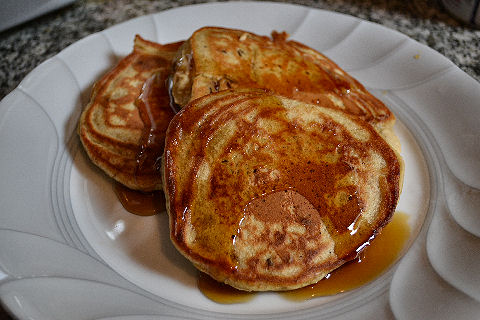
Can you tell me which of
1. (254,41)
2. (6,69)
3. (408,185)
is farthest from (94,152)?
(408,185)

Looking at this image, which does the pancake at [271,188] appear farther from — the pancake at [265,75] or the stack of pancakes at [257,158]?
the pancake at [265,75]

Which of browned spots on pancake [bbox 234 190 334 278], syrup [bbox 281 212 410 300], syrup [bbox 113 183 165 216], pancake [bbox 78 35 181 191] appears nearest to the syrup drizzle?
pancake [bbox 78 35 181 191]

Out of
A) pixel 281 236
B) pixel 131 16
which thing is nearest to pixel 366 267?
pixel 281 236

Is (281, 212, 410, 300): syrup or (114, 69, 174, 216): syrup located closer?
(281, 212, 410, 300): syrup

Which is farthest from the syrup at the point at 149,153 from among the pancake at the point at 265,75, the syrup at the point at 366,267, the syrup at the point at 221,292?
the syrup at the point at 366,267

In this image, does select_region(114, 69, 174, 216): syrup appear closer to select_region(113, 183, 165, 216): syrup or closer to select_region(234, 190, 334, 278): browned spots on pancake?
select_region(113, 183, 165, 216): syrup

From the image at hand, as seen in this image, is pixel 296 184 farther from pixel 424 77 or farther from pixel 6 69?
pixel 6 69
